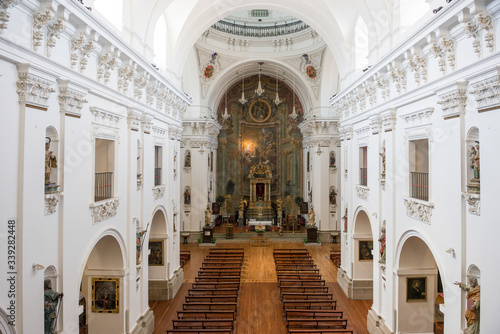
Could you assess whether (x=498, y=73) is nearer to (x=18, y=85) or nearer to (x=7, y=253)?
(x=18, y=85)

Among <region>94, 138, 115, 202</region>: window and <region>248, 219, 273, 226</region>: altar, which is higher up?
<region>94, 138, 115, 202</region>: window

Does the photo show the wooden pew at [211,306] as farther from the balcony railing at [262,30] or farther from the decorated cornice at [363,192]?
the balcony railing at [262,30]

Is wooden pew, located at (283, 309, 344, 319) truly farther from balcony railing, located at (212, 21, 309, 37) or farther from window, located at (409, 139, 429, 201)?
balcony railing, located at (212, 21, 309, 37)

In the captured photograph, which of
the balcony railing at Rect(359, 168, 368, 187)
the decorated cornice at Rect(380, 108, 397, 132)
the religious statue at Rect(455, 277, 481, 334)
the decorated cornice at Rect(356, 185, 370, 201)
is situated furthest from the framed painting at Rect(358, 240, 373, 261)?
the religious statue at Rect(455, 277, 481, 334)

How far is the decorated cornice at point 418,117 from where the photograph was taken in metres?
7.50

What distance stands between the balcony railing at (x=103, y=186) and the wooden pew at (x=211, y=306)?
4.88 metres

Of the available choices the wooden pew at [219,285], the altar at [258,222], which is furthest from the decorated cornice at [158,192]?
the altar at [258,222]

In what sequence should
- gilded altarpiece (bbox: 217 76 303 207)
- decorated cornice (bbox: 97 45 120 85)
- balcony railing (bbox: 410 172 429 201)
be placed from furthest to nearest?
gilded altarpiece (bbox: 217 76 303 207)
balcony railing (bbox: 410 172 429 201)
decorated cornice (bbox: 97 45 120 85)

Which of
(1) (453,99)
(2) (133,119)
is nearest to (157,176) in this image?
(2) (133,119)

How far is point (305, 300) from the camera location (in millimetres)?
12227

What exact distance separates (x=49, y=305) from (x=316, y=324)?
717 centimetres

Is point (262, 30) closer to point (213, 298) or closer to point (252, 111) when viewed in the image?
point (252, 111)

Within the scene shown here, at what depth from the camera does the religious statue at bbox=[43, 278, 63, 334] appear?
5.75 m

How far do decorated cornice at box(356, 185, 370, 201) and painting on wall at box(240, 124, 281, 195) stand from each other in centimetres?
1622
